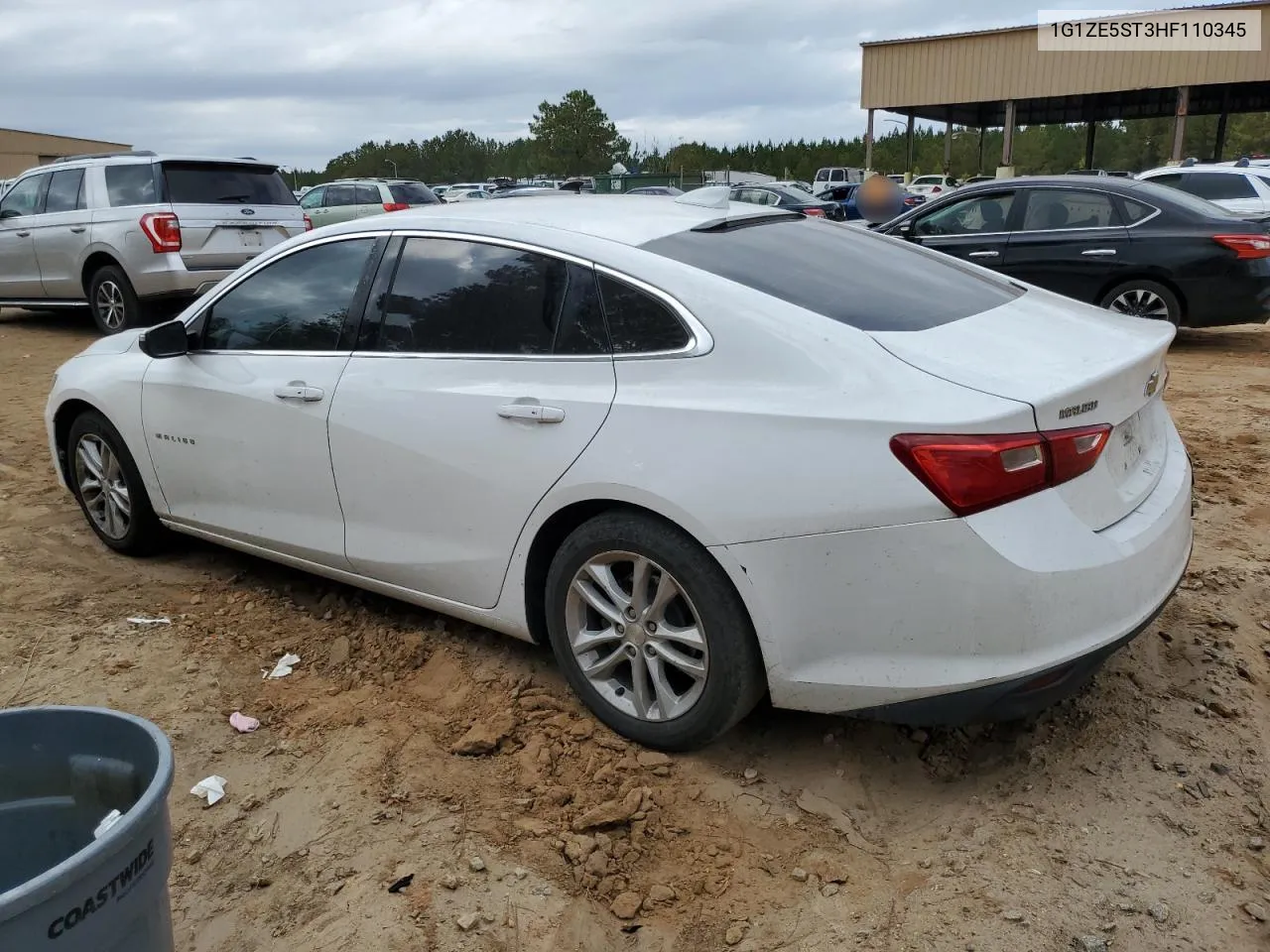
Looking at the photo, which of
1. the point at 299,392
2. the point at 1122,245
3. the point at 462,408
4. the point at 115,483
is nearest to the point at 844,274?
the point at 462,408

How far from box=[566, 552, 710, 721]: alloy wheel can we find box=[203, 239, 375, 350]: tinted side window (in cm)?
143

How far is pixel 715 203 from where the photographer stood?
391cm

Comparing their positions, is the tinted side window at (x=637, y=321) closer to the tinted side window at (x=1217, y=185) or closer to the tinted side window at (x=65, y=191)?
the tinted side window at (x=65, y=191)

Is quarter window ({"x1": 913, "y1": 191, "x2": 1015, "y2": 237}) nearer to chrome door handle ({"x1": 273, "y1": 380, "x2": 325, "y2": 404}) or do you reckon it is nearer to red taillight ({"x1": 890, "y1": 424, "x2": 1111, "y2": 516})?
chrome door handle ({"x1": 273, "y1": 380, "x2": 325, "y2": 404})

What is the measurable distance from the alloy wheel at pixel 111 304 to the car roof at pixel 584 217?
7.85 metres

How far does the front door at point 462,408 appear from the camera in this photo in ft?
10.2

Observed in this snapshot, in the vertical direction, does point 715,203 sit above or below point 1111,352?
above

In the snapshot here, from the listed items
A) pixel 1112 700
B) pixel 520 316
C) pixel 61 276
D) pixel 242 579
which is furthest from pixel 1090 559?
pixel 61 276

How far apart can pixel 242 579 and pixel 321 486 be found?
117 cm

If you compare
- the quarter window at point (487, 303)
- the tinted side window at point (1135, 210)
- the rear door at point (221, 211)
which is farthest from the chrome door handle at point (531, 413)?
the rear door at point (221, 211)

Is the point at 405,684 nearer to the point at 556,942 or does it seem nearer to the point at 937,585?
the point at 556,942

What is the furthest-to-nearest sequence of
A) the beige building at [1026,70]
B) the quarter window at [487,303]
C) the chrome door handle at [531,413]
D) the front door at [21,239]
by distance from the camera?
the beige building at [1026,70] < the front door at [21,239] < the quarter window at [487,303] < the chrome door handle at [531,413]

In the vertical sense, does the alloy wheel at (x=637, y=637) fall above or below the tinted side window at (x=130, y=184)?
below

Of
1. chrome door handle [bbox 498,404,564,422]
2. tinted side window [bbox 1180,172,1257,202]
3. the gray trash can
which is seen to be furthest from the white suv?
the gray trash can
